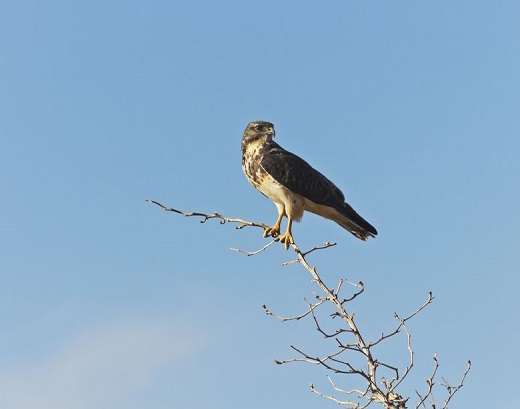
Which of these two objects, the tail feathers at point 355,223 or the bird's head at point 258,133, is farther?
the bird's head at point 258,133

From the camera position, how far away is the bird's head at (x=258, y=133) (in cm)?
1014

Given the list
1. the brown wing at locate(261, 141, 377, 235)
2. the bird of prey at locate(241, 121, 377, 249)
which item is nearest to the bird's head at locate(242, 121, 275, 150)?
the bird of prey at locate(241, 121, 377, 249)

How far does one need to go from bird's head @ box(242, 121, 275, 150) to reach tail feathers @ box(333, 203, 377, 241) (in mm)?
1376

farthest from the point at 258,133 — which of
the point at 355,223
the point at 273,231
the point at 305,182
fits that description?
the point at 355,223

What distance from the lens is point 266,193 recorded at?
31.7 feet

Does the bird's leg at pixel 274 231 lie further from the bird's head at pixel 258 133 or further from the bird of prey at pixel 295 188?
the bird's head at pixel 258 133

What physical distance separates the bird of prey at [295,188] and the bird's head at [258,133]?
17 cm

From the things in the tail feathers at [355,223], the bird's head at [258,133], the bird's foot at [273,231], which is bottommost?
the bird's foot at [273,231]

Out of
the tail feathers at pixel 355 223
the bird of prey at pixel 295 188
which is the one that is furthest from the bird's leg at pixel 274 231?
the tail feathers at pixel 355 223

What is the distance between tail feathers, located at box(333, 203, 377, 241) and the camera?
31.4ft

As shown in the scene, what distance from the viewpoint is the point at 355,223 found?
379 inches

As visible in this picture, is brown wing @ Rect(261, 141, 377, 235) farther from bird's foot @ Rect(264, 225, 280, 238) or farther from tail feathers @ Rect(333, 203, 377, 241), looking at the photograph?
bird's foot @ Rect(264, 225, 280, 238)

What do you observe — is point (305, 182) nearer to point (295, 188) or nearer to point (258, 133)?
point (295, 188)

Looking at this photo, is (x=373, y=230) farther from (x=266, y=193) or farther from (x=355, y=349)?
(x=355, y=349)
